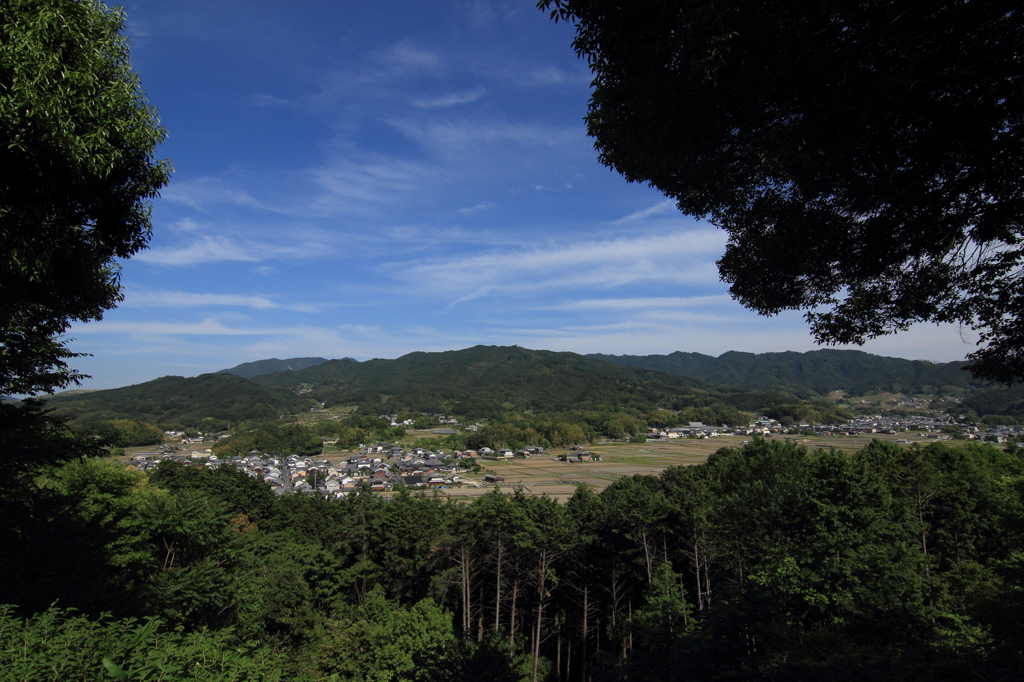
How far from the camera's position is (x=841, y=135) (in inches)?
136

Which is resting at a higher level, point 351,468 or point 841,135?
point 841,135

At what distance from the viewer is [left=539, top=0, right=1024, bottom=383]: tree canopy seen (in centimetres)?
295

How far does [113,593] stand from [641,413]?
125 meters

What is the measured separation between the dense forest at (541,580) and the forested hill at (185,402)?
117144 mm

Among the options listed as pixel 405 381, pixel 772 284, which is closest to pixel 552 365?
pixel 405 381

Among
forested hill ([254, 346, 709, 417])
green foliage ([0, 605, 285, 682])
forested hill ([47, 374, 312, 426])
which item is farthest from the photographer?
forested hill ([254, 346, 709, 417])

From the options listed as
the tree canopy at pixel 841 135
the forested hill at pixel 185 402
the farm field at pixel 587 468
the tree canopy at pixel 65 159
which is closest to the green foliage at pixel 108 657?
the tree canopy at pixel 65 159

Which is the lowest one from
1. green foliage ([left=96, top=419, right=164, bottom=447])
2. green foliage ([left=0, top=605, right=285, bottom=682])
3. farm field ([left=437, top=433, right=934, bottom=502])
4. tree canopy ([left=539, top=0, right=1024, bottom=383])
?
farm field ([left=437, top=433, right=934, bottom=502])

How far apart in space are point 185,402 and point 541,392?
→ 112 metres

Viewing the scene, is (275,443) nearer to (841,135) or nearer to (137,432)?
(137,432)

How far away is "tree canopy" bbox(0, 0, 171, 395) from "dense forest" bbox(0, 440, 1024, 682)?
9.64 ft

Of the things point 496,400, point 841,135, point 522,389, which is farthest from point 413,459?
point 522,389

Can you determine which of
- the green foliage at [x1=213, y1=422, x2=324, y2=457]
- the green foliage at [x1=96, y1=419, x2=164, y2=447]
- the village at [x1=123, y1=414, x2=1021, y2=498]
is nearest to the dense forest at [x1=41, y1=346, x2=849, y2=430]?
the green foliage at [x1=96, y1=419, x2=164, y2=447]

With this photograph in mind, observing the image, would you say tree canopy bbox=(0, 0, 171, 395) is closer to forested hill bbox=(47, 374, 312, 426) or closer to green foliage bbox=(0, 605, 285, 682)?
Answer: green foliage bbox=(0, 605, 285, 682)
